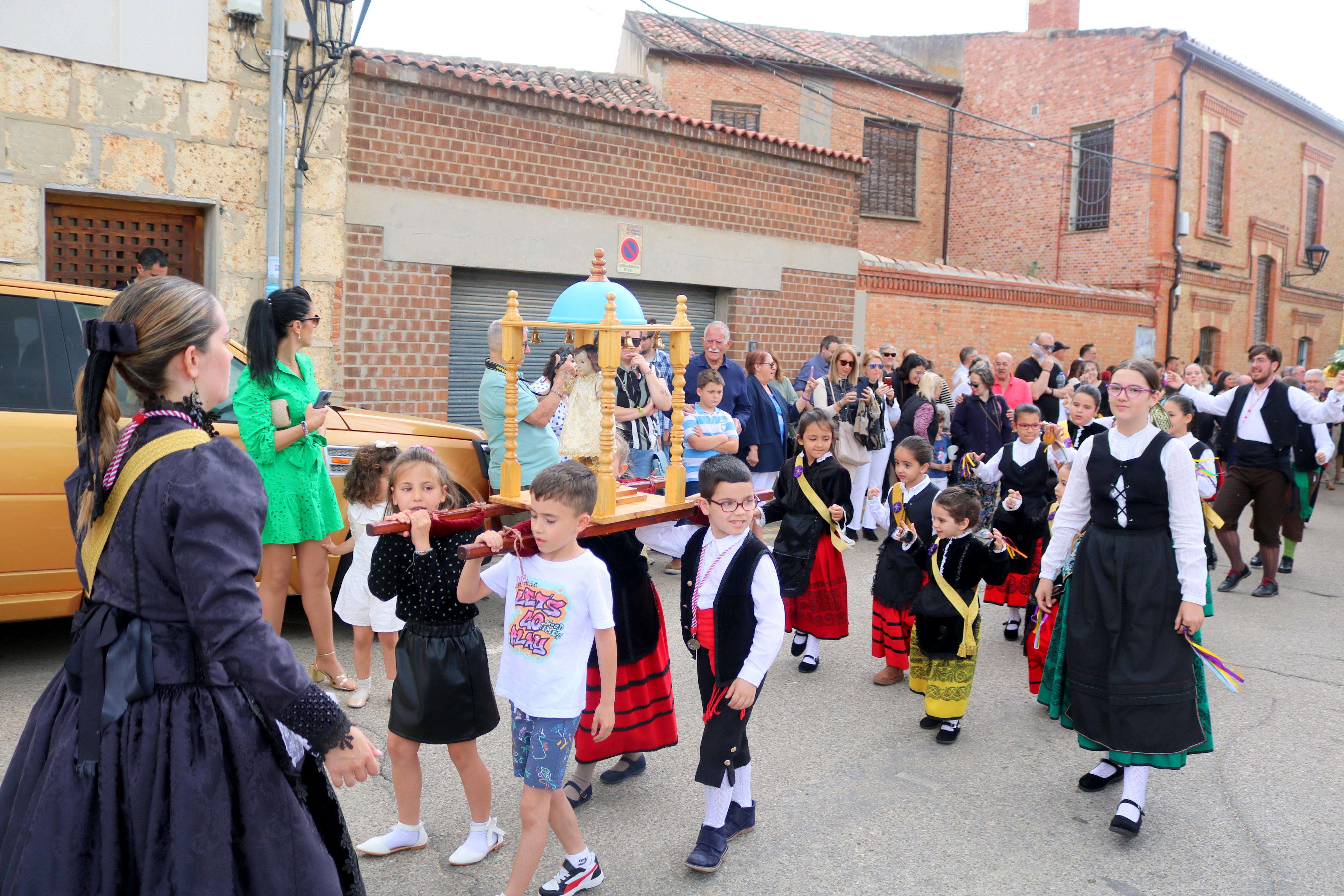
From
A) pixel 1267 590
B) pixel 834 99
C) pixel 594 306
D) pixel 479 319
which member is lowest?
pixel 1267 590

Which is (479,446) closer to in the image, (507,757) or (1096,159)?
(507,757)

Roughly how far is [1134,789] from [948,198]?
22.3 m

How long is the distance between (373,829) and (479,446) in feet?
10.1

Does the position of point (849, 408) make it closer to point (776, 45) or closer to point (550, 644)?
point (550, 644)

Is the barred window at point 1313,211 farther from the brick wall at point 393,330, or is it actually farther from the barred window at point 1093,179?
the brick wall at point 393,330

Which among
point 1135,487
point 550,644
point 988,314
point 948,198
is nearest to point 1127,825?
point 1135,487

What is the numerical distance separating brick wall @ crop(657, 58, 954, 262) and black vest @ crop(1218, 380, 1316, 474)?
13.1 metres

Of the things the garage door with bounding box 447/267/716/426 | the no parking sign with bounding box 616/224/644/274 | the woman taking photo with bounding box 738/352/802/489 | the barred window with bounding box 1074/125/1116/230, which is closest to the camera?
the woman taking photo with bounding box 738/352/802/489

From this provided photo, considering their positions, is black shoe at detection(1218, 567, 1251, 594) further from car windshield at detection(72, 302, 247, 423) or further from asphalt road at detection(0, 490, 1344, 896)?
car windshield at detection(72, 302, 247, 423)

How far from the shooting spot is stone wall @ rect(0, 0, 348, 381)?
784 cm

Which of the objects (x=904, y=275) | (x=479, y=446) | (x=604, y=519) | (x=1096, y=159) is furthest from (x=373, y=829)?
(x=1096, y=159)

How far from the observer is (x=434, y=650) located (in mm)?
3307

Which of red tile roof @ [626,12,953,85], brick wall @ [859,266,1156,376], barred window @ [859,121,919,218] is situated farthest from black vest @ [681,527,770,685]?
barred window @ [859,121,919,218]

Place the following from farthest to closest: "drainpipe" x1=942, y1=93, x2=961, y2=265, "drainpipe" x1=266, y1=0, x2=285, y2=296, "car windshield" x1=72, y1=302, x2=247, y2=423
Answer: "drainpipe" x1=942, y1=93, x2=961, y2=265, "drainpipe" x1=266, y1=0, x2=285, y2=296, "car windshield" x1=72, y1=302, x2=247, y2=423
